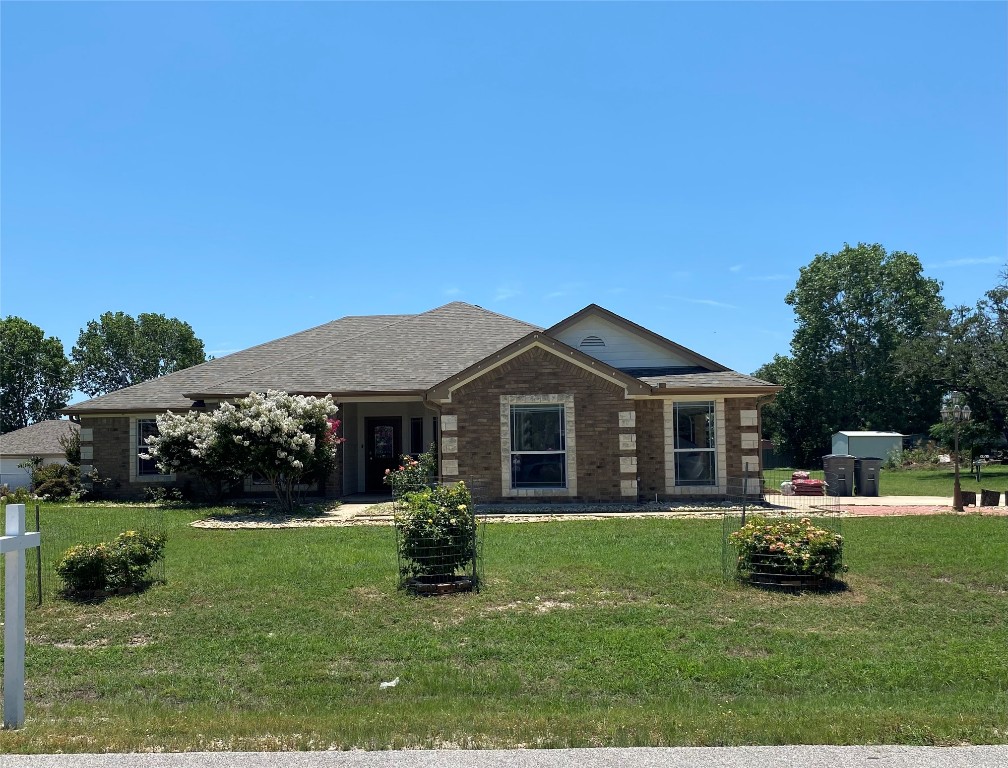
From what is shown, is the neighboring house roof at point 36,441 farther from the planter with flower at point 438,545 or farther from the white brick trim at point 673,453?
the planter with flower at point 438,545

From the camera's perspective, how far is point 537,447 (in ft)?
63.4

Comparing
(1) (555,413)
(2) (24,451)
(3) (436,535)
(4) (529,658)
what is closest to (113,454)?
(1) (555,413)

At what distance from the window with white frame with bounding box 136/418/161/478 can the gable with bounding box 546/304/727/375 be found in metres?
11.2

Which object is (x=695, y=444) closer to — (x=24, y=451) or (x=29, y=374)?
(x=24, y=451)

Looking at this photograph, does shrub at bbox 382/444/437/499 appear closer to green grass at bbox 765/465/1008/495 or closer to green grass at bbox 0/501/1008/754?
green grass at bbox 0/501/1008/754

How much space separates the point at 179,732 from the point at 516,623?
3.74m

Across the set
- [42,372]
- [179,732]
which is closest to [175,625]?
[179,732]

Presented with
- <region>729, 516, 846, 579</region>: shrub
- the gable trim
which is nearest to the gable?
the gable trim

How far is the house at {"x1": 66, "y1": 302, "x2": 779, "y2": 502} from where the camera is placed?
1911cm

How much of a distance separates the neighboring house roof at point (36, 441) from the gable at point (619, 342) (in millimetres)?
30863

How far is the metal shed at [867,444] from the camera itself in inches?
1630

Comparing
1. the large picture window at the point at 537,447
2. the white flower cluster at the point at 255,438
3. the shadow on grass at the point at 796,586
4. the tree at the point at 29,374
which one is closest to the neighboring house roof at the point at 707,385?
the large picture window at the point at 537,447

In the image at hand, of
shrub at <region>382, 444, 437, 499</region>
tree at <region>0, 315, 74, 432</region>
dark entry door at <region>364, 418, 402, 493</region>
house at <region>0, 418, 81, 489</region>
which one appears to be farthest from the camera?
tree at <region>0, 315, 74, 432</region>

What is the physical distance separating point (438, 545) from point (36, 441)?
136 ft
